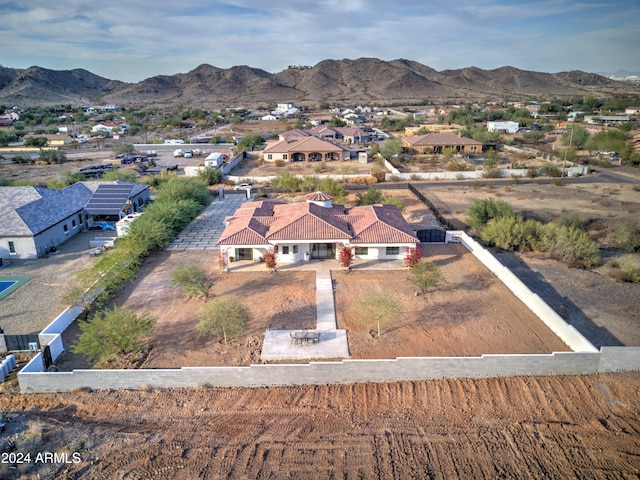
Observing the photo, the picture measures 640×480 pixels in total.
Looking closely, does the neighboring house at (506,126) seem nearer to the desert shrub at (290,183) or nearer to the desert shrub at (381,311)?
the desert shrub at (290,183)

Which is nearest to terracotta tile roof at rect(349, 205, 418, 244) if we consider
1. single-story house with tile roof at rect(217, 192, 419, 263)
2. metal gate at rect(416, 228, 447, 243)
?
single-story house with tile roof at rect(217, 192, 419, 263)

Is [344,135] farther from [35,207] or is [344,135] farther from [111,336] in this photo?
[111,336]

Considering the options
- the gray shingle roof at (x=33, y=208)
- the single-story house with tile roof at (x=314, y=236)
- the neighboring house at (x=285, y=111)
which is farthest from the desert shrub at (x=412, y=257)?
the neighboring house at (x=285, y=111)

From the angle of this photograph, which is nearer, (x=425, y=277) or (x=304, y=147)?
(x=425, y=277)

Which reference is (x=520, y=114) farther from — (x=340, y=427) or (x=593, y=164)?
(x=340, y=427)

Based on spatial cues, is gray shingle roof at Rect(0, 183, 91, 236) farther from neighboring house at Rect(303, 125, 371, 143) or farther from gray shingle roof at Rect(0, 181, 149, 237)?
neighboring house at Rect(303, 125, 371, 143)

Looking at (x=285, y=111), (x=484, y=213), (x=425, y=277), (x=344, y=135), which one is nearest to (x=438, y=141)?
(x=344, y=135)
